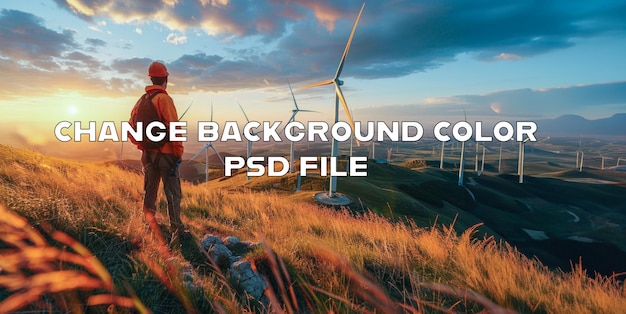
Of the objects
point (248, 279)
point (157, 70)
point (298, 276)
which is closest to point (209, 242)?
point (248, 279)

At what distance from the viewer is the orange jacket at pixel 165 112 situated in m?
6.43

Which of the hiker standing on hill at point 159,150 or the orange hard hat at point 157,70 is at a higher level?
the orange hard hat at point 157,70

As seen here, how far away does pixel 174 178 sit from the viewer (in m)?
6.70

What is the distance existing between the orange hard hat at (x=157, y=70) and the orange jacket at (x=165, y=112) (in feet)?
0.78

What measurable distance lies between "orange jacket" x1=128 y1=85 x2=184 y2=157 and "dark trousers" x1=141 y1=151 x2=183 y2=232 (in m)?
0.13

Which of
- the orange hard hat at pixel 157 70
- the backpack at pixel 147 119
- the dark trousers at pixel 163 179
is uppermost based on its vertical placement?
the orange hard hat at pixel 157 70

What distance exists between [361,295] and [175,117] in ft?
16.1

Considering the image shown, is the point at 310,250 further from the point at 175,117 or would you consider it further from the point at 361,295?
the point at 175,117

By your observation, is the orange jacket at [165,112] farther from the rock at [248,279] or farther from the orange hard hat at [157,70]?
the rock at [248,279]

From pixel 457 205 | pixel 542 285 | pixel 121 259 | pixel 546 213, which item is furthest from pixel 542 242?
pixel 121 259

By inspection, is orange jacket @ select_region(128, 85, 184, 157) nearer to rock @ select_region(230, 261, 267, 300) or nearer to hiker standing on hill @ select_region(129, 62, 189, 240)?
hiker standing on hill @ select_region(129, 62, 189, 240)

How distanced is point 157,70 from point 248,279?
463 cm

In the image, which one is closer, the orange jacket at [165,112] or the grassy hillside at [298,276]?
the grassy hillside at [298,276]

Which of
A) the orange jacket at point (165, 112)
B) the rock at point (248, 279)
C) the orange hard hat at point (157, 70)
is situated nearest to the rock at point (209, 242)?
the rock at point (248, 279)
